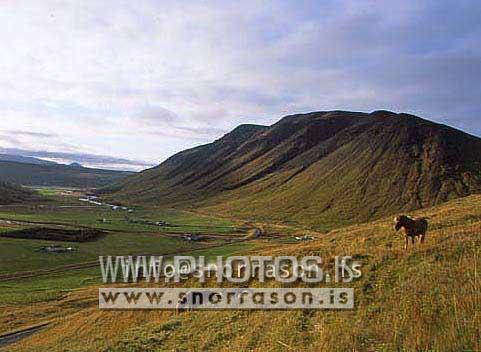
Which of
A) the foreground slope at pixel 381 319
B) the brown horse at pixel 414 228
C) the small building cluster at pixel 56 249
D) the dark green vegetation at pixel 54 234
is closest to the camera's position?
the foreground slope at pixel 381 319

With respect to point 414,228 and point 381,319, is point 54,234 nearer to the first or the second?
point 414,228

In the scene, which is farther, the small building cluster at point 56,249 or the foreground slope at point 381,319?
the small building cluster at point 56,249

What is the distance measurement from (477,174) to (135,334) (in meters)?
185

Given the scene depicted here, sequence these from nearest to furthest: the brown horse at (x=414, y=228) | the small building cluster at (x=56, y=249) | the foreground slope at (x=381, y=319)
→ the foreground slope at (x=381, y=319) < the brown horse at (x=414, y=228) < the small building cluster at (x=56, y=249)

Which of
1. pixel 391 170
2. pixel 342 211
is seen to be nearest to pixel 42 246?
pixel 342 211

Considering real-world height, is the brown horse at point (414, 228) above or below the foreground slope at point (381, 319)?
above

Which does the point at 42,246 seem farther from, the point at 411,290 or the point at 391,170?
the point at 391,170

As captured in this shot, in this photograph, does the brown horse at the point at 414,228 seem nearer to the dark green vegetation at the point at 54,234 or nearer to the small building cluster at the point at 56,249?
the small building cluster at the point at 56,249

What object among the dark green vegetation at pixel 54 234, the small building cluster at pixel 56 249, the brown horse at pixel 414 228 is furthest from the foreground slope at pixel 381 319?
the dark green vegetation at pixel 54 234

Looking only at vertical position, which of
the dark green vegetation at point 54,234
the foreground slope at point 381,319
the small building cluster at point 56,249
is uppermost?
the foreground slope at point 381,319

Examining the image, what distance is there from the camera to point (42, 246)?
90.1 m

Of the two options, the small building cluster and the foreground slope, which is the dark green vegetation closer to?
the small building cluster

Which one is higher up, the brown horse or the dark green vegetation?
the brown horse

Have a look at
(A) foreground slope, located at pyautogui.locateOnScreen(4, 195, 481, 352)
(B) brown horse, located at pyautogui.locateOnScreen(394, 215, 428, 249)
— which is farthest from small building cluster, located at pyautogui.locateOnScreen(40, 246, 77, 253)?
(B) brown horse, located at pyautogui.locateOnScreen(394, 215, 428, 249)
